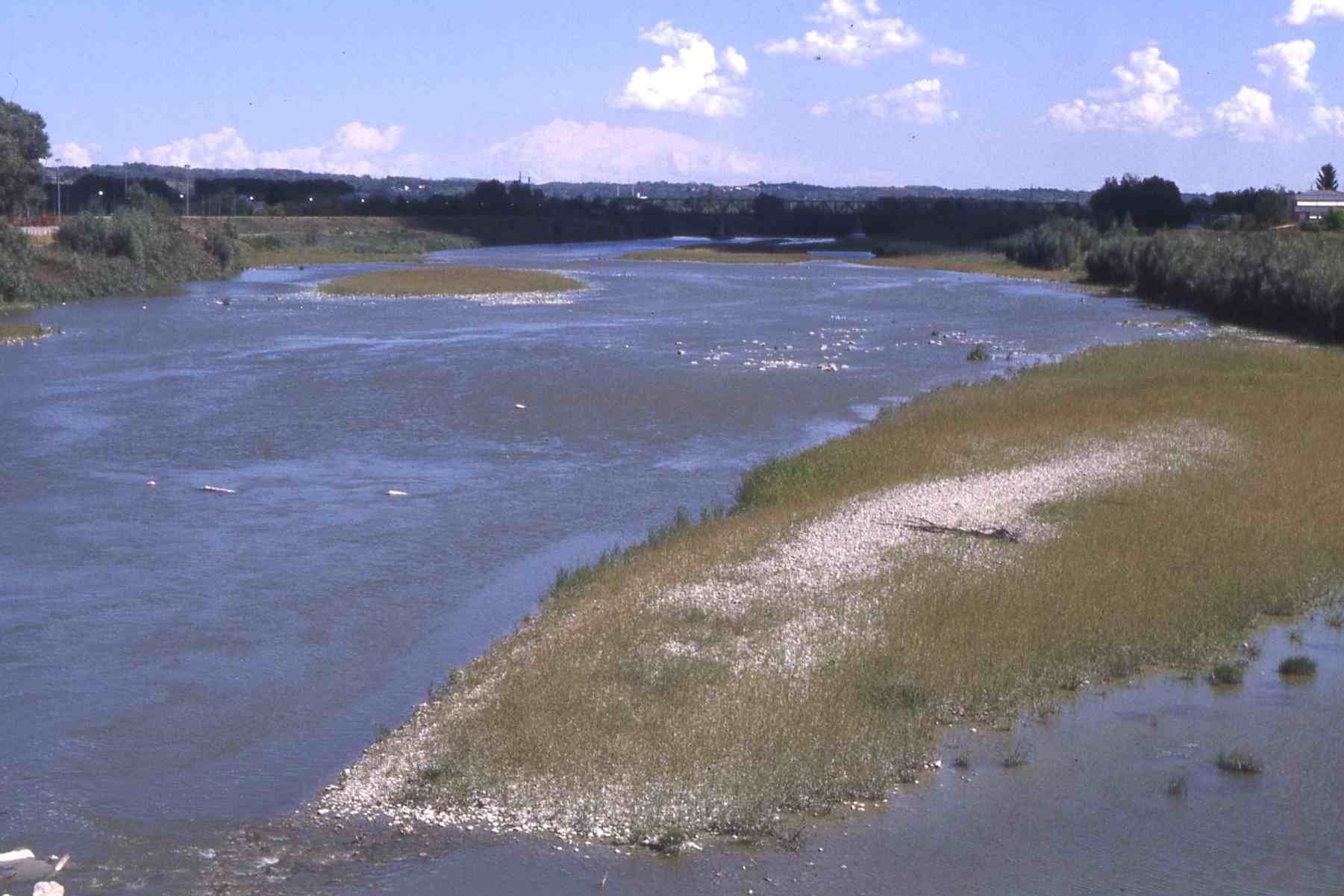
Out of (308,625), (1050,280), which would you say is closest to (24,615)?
(308,625)

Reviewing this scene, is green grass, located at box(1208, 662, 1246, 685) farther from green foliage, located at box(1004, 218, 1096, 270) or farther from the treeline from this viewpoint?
green foliage, located at box(1004, 218, 1096, 270)

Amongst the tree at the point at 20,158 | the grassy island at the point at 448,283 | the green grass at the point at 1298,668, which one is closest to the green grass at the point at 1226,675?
the green grass at the point at 1298,668

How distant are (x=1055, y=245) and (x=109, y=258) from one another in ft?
167

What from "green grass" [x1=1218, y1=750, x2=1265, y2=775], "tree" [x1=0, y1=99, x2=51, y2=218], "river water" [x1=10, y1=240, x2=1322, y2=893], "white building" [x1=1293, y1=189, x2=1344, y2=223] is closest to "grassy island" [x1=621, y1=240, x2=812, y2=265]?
"white building" [x1=1293, y1=189, x2=1344, y2=223]

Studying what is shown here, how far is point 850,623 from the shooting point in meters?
12.6

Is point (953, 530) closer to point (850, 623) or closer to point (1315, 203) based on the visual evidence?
point (850, 623)

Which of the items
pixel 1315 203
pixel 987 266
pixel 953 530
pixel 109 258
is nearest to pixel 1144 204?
pixel 1315 203

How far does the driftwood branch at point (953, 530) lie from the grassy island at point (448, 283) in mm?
44983

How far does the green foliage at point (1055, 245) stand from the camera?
269 feet

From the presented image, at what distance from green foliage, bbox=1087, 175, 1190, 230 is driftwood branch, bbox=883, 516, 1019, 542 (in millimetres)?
94586

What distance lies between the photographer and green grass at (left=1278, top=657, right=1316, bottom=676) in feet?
39.9

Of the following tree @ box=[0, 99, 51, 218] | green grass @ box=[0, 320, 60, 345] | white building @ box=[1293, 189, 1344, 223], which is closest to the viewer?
green grass @ box=[0, 320, 60, 345]

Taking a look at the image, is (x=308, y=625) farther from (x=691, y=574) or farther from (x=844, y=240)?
(x=844, y=240)

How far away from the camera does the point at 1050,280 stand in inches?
2928
